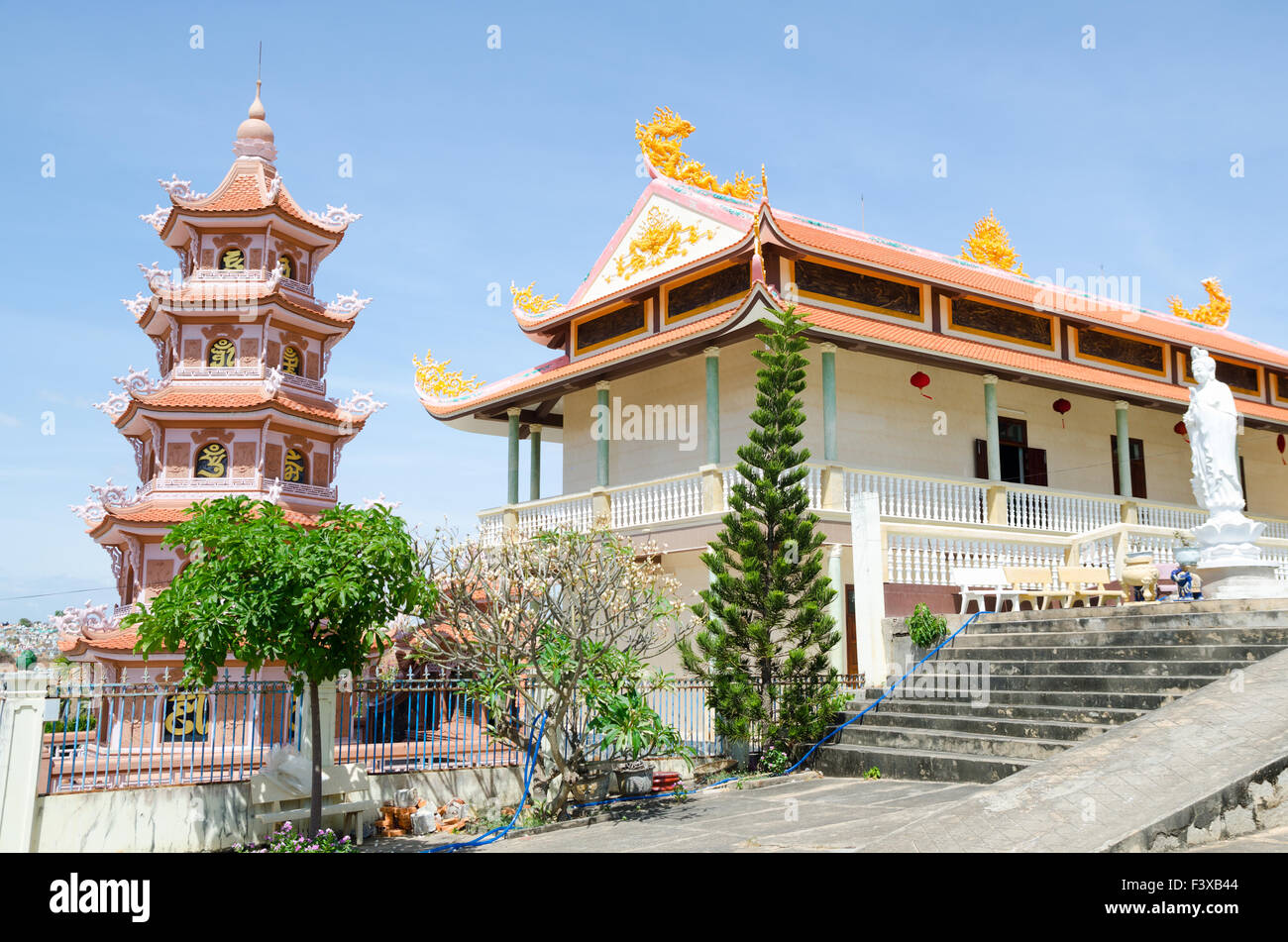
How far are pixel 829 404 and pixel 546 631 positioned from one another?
22.7 ft

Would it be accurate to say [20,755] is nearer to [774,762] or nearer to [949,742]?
[774,762]

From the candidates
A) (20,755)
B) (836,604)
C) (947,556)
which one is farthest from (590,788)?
(947,556)

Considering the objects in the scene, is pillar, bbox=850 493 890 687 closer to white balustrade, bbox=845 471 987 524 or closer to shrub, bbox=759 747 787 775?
shrub, bbox=759 747 787 775

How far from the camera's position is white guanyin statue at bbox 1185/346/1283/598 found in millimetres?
12367

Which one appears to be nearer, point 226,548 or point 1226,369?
point 226,548

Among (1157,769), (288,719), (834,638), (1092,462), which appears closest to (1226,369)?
(1092,462)

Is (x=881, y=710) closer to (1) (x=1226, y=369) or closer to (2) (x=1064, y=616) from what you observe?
(2) (x=1064, y=616)

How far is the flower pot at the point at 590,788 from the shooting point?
1074 centimetres

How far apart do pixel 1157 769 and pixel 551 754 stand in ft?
18.3

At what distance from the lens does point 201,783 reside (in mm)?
9359

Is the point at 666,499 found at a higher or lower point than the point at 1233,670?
higher

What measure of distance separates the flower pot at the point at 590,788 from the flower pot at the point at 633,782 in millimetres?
199

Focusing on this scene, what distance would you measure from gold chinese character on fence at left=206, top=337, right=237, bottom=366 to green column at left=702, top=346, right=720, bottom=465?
9559 mm

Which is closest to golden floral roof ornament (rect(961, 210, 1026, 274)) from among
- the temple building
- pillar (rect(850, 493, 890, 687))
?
the temple building
